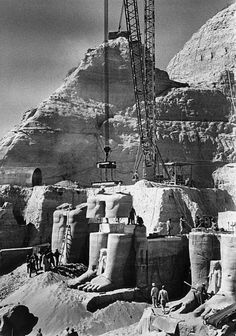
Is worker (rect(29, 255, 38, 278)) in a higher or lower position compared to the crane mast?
lower

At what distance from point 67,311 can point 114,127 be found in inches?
1674

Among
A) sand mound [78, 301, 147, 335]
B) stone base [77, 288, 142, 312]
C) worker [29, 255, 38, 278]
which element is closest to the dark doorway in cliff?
worker [29, 255, 38, 278]

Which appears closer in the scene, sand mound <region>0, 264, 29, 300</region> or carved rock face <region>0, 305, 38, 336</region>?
carved rock face <region>0, 305, 38, 336</region>

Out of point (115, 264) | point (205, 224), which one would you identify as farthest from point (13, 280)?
point (205, 224)

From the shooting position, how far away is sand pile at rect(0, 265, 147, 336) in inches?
759

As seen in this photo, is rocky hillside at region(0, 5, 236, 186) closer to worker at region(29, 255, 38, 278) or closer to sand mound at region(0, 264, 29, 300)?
sand mound at region(0, 264, 29, 300)

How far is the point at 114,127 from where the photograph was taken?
61000 millimetres

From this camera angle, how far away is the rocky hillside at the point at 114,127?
55719 millimetres

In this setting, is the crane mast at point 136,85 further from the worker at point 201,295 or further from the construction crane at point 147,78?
the worker at point 201,295

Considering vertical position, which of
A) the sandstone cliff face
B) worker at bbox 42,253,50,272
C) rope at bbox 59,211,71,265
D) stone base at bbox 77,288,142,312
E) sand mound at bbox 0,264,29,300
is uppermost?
the sandstone cliff face

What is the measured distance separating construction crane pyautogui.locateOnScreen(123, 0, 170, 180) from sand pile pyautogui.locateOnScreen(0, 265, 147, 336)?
29.4 m

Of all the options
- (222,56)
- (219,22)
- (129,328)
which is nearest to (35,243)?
(129,328)

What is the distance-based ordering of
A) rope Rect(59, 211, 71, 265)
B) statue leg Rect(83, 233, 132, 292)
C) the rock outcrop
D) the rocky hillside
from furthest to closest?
the rocky hillside < the rock outcrop < rope Rect(59, 211, 71, 265) < statue leg Rect(83, 233, 132, 292)

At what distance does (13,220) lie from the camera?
38500 mm
